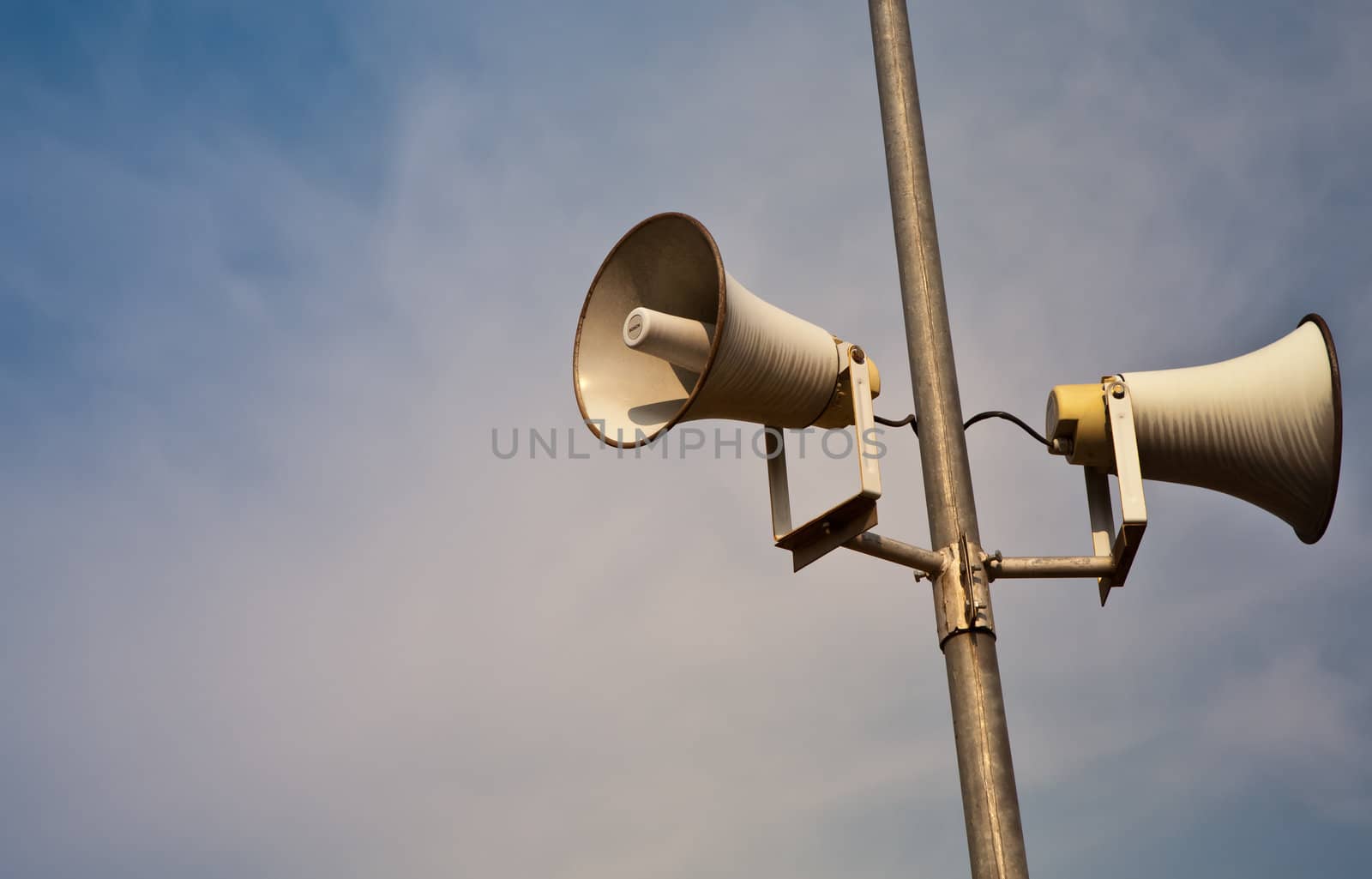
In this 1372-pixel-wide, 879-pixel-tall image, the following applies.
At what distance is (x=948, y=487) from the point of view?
4.27 meters

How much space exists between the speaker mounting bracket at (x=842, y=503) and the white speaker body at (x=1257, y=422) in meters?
0.88

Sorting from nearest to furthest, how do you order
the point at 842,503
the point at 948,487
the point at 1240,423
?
the point at 842,503
the point at 948,487
the point at 1240,423

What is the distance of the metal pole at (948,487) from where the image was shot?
3799 mm

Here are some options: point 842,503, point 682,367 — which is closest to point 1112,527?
point 842,503

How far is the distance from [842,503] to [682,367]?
967 millimetres

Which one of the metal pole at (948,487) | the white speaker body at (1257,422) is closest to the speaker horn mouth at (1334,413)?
the white speaker body at (1257,422)

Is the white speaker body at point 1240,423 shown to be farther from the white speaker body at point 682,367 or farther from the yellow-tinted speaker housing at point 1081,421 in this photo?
the white speaker body at point 682,367

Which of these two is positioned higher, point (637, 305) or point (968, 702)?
point (637, 305)

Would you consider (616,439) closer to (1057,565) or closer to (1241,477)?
(1057,565)

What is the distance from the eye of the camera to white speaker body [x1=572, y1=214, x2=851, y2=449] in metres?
4.31

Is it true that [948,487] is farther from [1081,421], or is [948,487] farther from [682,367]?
[682,367]

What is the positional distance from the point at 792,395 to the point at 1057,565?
3.31 ft

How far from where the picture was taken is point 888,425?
4.55 metres

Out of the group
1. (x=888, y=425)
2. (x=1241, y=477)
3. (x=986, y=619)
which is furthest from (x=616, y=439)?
(x=1241, y=477)
